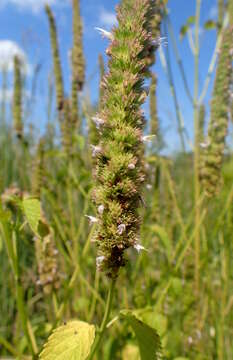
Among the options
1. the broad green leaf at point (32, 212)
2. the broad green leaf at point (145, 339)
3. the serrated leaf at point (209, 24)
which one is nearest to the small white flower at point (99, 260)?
the broad green leaf at point (145, 339)

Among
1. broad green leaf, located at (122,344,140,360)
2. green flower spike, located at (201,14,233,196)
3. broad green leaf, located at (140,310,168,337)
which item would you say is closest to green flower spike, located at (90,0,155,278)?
broad green leaf, located at (140,310,168,337)

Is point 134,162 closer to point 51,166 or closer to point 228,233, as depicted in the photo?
point 228,233

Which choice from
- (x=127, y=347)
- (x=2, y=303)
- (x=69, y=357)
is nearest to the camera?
(x=69, y=357)

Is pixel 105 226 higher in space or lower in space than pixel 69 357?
higher

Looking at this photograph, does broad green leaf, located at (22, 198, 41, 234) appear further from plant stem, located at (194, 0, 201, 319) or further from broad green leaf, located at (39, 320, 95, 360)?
plant stem, located at (194, 0, 201, 319)

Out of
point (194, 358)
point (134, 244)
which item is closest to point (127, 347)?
point (194, 358)

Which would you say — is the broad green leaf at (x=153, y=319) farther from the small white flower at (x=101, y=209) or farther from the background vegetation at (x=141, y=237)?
the small white flower at (x=101, y=209)

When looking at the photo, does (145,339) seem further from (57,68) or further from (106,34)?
(57,68)
